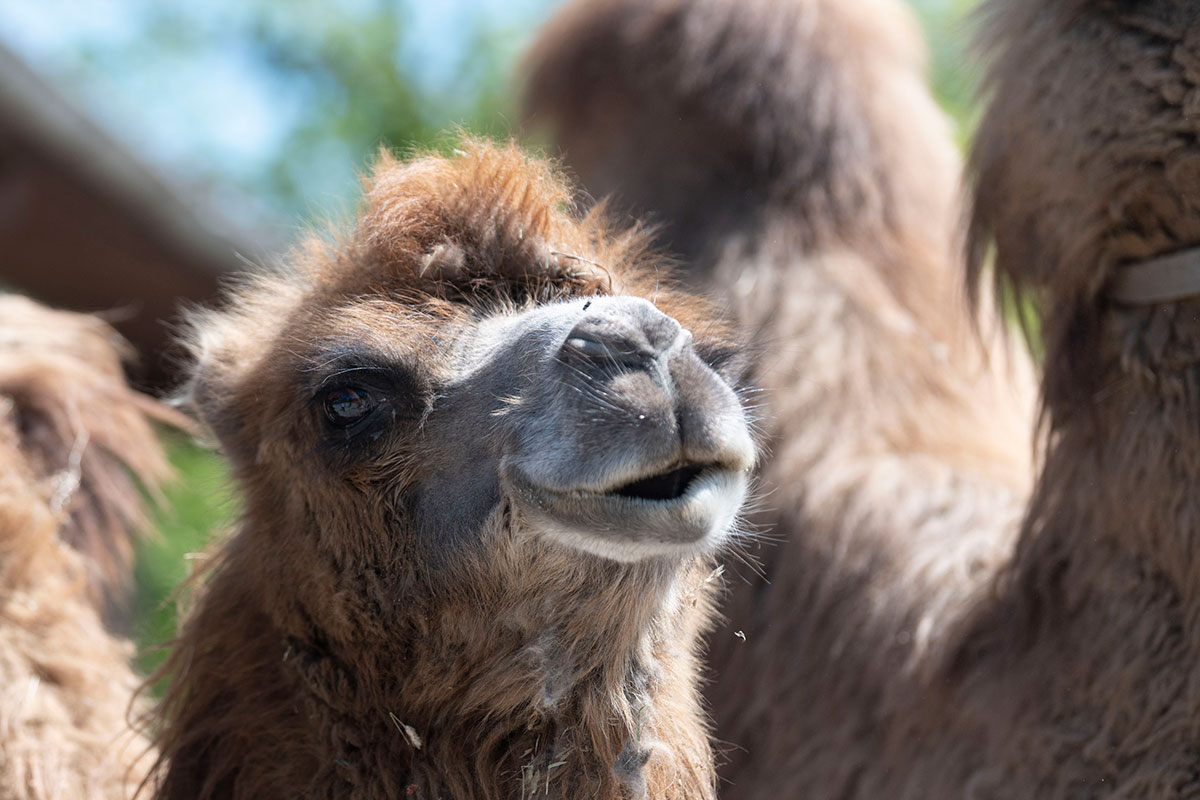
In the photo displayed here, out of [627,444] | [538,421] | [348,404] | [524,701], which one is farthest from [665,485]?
[348,404]

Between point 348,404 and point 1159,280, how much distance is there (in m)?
1.58

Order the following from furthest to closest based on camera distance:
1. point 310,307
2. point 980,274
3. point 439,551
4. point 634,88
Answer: point 634,88 < point 980,274 < point 310,307 < point 439,551

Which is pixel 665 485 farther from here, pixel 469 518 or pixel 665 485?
pixel 469 518

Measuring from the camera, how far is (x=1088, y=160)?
2.54 meters

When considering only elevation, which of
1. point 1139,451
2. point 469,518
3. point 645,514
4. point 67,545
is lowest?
point 67,545

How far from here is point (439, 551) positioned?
7.14 ft

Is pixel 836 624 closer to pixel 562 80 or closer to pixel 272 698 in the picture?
pixel 272 698

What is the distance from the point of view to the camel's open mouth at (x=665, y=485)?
6.32ft

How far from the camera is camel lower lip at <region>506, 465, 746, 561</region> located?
1.90 m

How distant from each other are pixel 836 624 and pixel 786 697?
23cm

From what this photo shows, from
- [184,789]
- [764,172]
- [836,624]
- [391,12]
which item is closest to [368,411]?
[184,789]

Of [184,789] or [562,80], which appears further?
[562,80]

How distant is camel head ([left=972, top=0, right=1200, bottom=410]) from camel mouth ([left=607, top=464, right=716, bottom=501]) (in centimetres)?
109

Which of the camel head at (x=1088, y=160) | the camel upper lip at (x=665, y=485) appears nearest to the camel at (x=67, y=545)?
the camel upper lip at (x=665, y=485)
